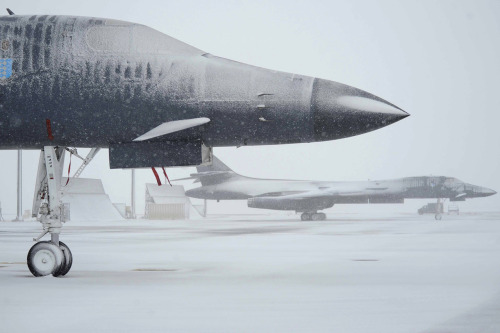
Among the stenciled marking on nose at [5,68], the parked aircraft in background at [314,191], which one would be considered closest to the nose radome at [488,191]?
the parked aircraft in background at [314,191]

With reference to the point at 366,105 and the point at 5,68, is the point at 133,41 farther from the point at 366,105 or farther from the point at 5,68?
the point at 366,105

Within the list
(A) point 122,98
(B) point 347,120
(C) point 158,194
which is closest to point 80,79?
(A) point 122,98

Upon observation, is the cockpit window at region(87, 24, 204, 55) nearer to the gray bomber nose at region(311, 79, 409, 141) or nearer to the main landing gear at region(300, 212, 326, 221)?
the gray bomber nose at region(311, 79, 409, 141)

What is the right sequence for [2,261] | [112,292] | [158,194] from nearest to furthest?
[112,292], [2,261], [158,194]

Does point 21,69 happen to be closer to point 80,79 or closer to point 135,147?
point 80,79

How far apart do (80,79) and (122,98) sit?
30.0 inches

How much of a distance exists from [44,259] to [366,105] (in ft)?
18.1

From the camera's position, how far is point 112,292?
876cm

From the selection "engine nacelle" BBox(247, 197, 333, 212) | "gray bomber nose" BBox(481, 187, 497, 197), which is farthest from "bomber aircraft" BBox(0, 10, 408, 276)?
"gray bomber nose" BBox(481, 187, 497, 197)

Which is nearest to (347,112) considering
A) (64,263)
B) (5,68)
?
(64,263)

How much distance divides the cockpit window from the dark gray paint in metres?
0.02

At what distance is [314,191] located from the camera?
51.2 metres

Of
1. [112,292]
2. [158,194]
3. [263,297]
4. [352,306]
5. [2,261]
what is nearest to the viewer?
[352,306]

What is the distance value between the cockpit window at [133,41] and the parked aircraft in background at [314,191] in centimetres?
4035
